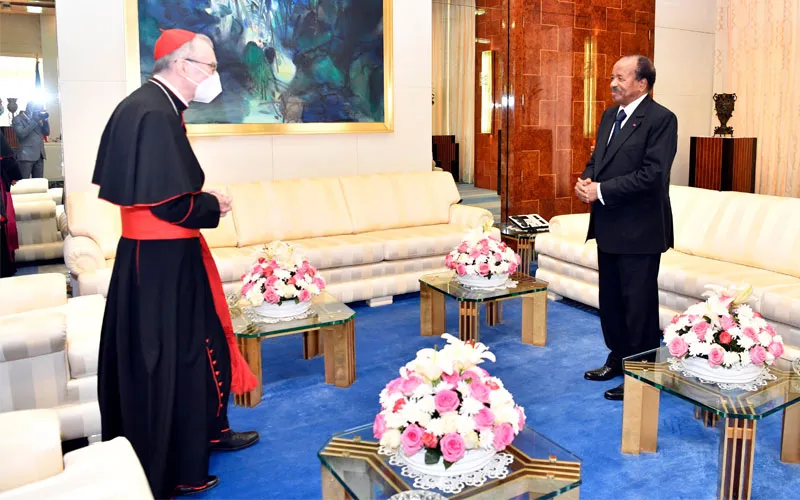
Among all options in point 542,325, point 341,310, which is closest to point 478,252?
point 542,325

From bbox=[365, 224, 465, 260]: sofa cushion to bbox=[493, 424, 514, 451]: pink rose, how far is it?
4.11m

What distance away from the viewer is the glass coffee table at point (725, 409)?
9.77 feet

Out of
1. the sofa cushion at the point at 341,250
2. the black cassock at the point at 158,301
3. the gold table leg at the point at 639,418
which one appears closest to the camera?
the black cassock at the point at 158,301

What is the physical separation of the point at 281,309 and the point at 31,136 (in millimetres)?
3277

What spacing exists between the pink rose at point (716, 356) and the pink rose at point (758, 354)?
0.44 ft

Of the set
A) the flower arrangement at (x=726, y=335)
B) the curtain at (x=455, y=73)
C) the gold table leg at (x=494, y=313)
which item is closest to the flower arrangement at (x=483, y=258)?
the gold table leg at (x=494, y=313)

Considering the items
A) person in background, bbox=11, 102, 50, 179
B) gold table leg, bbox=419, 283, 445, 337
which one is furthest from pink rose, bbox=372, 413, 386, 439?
person in background, bbox=11, 102, 50, 179

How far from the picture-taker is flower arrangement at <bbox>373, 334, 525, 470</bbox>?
2326 mm

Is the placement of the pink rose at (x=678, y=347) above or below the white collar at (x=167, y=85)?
below

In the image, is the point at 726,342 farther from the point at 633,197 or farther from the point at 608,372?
the point at 608,372

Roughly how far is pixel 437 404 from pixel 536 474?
44 centimetres

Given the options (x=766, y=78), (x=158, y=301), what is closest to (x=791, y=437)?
(x=158, y=301)

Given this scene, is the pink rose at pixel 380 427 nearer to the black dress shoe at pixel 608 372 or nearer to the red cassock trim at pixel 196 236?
the red cassock trim at pixel 196 236

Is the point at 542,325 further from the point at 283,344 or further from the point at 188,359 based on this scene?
the point at 188,359
